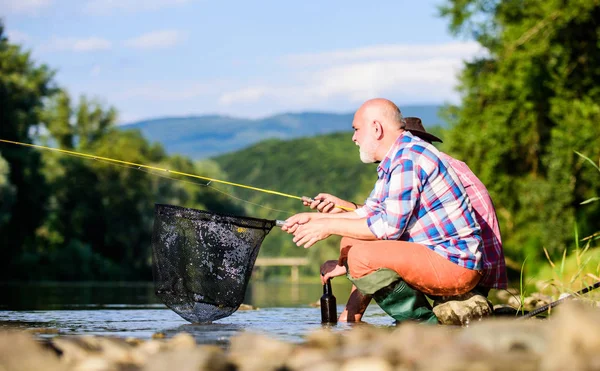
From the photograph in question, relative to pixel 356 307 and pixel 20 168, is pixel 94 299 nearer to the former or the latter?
pixel 356 307

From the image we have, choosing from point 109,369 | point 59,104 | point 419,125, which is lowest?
point 109,369

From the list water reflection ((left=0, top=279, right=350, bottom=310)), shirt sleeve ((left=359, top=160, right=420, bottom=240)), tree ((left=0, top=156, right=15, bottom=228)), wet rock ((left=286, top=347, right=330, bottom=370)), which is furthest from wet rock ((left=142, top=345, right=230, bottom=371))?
tree ((left=0, top=156, right=15, bottom=228))

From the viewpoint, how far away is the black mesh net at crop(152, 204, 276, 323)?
21.3 feet

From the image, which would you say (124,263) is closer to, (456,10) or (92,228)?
(92,228)

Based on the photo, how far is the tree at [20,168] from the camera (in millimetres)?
37219

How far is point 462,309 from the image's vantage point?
636 centimetres

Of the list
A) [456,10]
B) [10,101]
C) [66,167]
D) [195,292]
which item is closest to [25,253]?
[10,101]

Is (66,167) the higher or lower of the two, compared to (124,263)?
higher

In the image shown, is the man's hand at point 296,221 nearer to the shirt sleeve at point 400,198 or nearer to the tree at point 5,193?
the shirt sleeve at point 400,198

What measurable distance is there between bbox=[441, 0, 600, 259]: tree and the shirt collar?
45.5 ft

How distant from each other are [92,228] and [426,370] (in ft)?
148

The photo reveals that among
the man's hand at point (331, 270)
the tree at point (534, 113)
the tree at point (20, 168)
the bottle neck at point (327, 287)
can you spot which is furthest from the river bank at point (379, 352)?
the tree at point (20, 168)

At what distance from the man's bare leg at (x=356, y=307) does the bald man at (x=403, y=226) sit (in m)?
0.70

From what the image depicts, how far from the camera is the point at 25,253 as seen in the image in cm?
3784
